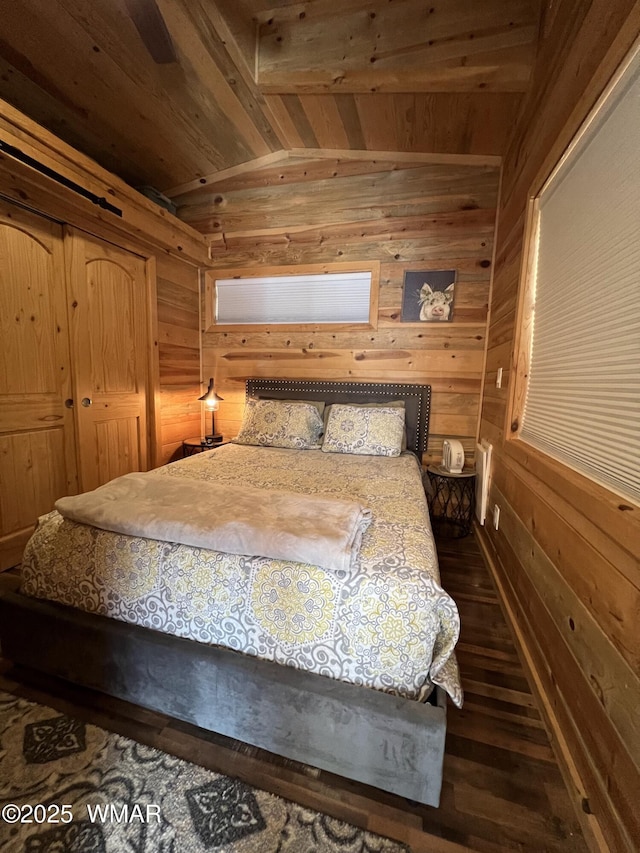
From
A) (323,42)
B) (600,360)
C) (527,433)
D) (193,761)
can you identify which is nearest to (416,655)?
(193,761)

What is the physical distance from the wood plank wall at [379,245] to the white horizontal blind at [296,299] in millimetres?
125

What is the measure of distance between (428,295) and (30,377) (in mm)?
2829

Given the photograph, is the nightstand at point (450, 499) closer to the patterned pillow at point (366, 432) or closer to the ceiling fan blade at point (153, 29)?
the patterned pillow at point (366, 432)

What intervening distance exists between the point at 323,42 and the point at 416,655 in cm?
300

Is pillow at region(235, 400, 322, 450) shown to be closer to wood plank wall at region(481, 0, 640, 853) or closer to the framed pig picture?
the framed pig picture

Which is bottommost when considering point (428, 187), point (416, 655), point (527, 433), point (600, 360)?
point (416, 655)

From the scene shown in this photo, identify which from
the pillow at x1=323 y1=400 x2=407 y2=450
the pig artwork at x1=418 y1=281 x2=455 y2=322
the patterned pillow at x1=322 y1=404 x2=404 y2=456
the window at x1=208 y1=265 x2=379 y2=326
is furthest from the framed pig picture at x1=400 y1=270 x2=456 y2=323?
the patterned pillow at x1=322 y1=404 x2=404 y2=456

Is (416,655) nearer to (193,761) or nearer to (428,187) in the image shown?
(193,761)

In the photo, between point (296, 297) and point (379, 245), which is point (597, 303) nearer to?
point (379, 245)

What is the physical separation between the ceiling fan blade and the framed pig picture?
196cm

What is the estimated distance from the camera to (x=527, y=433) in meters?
1.72

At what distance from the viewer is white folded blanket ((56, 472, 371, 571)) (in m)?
1.02

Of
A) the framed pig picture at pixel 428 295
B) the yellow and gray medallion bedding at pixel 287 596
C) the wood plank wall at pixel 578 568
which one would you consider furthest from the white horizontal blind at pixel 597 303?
the framed pig picture at pixel 428 295

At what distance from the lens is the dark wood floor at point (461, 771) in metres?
0.89
